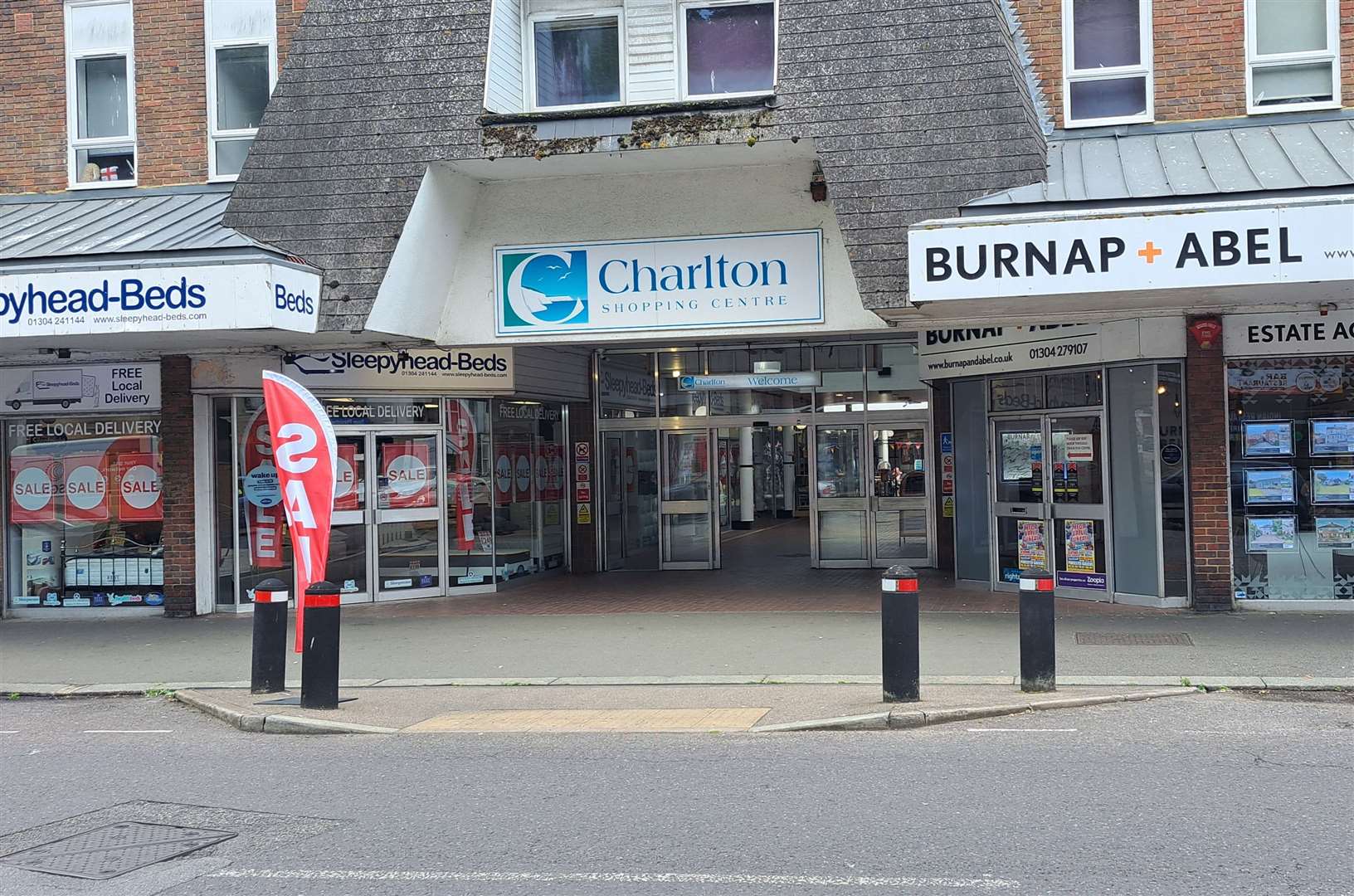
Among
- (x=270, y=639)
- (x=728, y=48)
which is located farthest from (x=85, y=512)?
(x=728, y=48)

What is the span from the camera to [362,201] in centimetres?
1299

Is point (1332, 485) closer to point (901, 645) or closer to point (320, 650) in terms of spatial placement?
point (901, 645)

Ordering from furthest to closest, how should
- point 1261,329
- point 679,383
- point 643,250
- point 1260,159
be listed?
point 679,383
point 643,250
point 1261,329
point 1260,159

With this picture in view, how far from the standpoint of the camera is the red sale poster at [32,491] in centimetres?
1520

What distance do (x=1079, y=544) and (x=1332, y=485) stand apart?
2.64 meters

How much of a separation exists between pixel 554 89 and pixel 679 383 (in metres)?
5.53

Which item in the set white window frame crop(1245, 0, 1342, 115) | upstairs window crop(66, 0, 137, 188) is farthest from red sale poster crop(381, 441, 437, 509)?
white window frame crop(1245, 0, 1342, 115)

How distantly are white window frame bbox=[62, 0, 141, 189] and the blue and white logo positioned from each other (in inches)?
210

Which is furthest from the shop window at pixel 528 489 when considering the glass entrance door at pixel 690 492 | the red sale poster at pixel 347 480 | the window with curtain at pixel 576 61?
the window with curtain at pixel 576 61

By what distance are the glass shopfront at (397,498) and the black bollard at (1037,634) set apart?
884 cm

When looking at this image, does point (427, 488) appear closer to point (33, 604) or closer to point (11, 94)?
point (33, 604)

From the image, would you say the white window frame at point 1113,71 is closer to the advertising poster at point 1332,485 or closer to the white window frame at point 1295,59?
the white window frame at point 1295,59

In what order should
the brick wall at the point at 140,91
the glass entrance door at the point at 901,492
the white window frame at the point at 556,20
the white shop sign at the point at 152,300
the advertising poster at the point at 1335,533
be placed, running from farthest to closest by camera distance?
the glass entrance door at the point at 901,492, the brick wall at the point at 140,91, the white window frame at the point at 556,20, the advertising poster at the point at 1335,533, the white shop sign at the point at 152,300

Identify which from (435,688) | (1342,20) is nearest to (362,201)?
(435,688)
